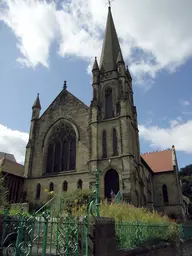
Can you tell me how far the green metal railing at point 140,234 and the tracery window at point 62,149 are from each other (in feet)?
43.5

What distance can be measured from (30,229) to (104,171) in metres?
16.2

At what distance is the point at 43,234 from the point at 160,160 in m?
34.6

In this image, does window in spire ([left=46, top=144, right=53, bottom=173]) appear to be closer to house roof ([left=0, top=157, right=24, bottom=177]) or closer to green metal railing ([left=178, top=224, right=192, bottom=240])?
house roof ([left=0, top=157, right=24, bottom=177])

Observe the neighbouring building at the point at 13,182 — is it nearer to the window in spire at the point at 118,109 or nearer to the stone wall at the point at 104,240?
the window in spire at the point at 118,109

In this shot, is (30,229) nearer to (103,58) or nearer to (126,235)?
(126,235)

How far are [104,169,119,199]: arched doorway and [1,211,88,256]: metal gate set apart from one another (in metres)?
13.6

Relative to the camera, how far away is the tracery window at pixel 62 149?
23516 millimetres

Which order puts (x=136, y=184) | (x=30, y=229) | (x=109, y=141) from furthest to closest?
1. (x=109, y=141)
2. (x=136, y=184)
3. (x=30, y=229)

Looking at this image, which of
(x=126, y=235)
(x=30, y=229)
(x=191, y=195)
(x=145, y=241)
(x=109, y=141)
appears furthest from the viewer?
(x=191, y=195)

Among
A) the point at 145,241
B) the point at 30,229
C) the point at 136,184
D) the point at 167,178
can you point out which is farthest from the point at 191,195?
the point at 30,229

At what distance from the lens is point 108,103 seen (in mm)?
25047

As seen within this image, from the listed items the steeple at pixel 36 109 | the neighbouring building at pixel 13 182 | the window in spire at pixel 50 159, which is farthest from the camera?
the steeple at pixel 36 109

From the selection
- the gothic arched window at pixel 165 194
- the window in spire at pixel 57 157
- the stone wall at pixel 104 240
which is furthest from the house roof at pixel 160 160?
the stone wall at pixel 104 240

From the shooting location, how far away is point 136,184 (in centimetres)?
2000
